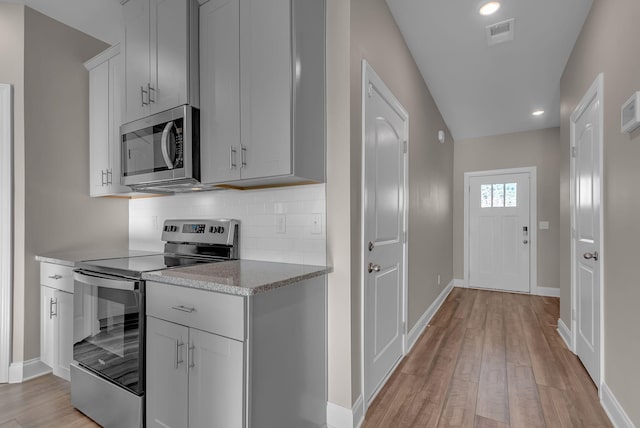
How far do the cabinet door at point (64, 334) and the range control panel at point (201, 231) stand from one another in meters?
0.74

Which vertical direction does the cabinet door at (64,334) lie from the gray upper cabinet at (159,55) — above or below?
below

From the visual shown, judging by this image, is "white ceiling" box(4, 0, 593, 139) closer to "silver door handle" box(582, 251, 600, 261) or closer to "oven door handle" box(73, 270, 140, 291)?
"silver door handle" box(582, 251, 600, 261)

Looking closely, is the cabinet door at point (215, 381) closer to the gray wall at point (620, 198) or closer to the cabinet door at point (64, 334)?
the cabinet door at point (64, 334)

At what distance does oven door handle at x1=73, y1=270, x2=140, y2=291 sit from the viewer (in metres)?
1.62

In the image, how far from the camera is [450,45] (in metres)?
2.82

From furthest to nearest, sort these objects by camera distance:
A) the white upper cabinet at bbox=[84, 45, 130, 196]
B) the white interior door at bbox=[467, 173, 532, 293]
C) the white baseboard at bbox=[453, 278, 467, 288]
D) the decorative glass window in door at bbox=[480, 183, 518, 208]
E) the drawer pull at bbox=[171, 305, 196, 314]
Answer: the white baseboard at bbox=[453, 278, 467, 288] → the decorative glass window in door at bbox=[480, 183, 518, 208] → the white interior door at bbox=[467, 173, 532, 293] → the white upper cabinet at bbox=[84, 45, 130, 196] → the drawer pull at bbox=[171, 305, 196, 314]

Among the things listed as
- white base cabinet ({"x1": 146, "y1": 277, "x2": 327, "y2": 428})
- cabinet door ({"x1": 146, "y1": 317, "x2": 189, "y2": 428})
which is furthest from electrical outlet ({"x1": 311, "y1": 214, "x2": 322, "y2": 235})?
cabinet door ({"x1": 146, "y1": 317, "x2": 189, "y2": 428})

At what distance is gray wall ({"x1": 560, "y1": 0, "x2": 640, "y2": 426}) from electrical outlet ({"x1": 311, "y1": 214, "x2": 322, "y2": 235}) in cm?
166

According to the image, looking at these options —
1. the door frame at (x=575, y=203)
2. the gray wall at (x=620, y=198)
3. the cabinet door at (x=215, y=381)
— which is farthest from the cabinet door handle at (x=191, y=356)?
the door frame at (x=575, y=203)

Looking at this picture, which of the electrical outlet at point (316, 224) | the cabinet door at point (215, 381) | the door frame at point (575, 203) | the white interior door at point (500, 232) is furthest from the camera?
the white interior door at point (500, 232)

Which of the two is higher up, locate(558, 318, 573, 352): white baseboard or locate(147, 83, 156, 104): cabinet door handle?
locate(147, 83, 156, 104): cabinet door handle

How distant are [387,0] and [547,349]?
3.32 metres

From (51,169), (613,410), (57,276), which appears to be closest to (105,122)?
(51,169)

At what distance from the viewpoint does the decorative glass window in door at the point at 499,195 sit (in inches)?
208
